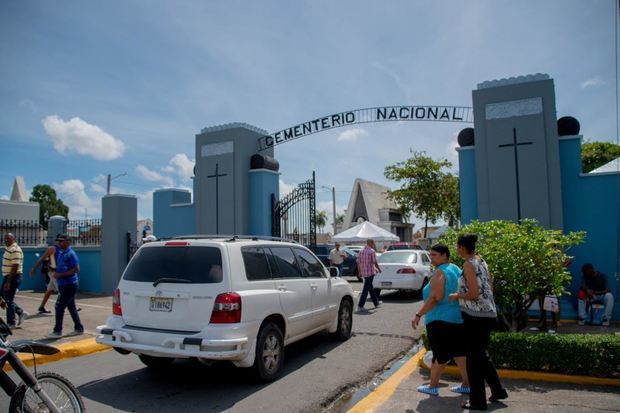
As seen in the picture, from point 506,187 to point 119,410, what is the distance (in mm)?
8985

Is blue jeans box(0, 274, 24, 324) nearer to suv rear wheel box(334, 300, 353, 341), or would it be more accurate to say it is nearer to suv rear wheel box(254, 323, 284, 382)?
suv rear wheel box(254, 323, 284, 382)

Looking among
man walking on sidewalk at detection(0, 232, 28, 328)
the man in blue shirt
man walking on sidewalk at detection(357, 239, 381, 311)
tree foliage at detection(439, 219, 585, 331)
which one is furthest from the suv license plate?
man walking on sidewalk at detection(357, 239, 381, 311)

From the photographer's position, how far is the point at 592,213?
9922 millimetres

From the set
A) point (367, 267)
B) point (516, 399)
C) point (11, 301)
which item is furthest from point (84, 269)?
point (516, 399)

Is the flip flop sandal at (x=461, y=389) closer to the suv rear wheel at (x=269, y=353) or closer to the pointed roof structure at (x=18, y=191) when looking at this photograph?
the suv rear wheel at (x=269, y=353)

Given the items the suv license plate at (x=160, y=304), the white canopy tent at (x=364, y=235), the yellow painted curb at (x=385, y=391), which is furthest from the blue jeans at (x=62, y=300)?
the white canopy tent at (x=364, y=235)

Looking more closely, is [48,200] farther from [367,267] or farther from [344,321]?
[344,321]

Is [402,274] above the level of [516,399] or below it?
above

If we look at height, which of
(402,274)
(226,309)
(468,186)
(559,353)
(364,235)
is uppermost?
(468,186)

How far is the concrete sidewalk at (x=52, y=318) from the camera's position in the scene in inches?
319

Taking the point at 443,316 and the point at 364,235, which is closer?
the point at 443,316

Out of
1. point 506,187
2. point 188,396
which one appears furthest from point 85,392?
point 506,187

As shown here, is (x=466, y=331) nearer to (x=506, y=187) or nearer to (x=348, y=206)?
(x=506, y=187)

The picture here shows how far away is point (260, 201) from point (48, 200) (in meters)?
54.1
